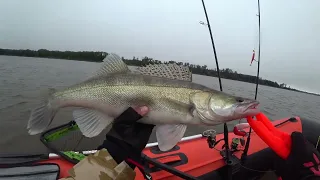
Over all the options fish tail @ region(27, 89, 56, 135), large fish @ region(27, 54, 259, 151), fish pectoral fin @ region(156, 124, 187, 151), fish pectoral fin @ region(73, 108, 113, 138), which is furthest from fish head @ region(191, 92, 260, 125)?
fish tail @ region(27, 89, 56, 135)

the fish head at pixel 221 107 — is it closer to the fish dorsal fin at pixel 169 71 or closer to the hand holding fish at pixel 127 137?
the fish dorsal fin at pixel 169 71

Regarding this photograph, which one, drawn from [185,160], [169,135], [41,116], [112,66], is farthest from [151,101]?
[185,160]

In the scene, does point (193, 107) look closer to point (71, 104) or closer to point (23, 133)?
point (71, 104)

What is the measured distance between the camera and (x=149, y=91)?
234cm

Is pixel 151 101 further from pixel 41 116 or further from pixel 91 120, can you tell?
pixel 41 116

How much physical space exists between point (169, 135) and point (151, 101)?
0.44 m

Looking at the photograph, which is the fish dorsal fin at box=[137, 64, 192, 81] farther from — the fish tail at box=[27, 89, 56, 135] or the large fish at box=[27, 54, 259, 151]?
the fish tail at box=[27, 89, 56, 135]

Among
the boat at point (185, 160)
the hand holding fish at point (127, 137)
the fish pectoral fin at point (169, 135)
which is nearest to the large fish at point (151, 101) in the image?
the fish pectoral fin at point (169, 135)

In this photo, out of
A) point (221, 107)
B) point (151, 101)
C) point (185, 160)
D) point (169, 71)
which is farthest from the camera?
point (185, 160)

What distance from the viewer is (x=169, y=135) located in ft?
7.45

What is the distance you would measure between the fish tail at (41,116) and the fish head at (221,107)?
6.15 feet

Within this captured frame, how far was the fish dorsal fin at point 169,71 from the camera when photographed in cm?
246

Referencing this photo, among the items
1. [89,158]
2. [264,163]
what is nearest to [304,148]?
[264,163]

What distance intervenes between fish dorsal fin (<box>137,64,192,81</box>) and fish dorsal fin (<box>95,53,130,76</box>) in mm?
216
